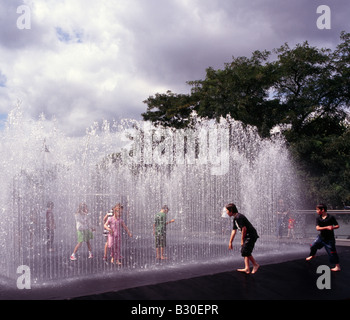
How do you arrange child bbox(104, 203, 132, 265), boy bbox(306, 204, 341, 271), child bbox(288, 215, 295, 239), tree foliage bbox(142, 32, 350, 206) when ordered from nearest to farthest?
boy bbox(306, 204, 341, 271) < child bbox(104, 203, 132, 265) < child bbox(288, 215, 295, 239) < tree foliage bbox(142, 32, 350, 206)

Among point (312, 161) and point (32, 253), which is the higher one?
point (312, 161)

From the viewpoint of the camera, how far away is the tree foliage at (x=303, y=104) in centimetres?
2209

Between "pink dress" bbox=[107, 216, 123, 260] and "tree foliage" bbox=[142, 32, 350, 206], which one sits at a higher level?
"tree foliage" bbox=[142, 32, 350, 206]

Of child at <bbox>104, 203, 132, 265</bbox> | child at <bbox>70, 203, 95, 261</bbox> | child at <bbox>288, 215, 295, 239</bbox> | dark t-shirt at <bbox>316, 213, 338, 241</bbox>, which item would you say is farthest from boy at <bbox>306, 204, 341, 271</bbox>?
child at <bbox>288, 215, 295, 239</bbox>

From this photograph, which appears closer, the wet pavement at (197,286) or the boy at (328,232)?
the wet pavement at (197,286)

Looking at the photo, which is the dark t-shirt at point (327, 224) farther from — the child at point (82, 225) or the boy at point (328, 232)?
the child at point (82, 225)

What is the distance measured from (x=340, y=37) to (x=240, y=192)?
12.5 metres

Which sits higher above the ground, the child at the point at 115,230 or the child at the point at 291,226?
the child at the point at 115,230

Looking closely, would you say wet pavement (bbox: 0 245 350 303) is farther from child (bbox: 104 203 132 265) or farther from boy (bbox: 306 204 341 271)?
child (bbox: 104 203 132 265)

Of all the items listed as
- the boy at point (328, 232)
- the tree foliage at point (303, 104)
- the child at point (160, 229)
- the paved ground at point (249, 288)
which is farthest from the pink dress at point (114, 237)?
the tree foliage at point (303, 104)

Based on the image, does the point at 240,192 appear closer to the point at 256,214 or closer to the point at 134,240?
the point at 256,214

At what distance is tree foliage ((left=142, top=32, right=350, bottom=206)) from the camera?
2209 centimetres
